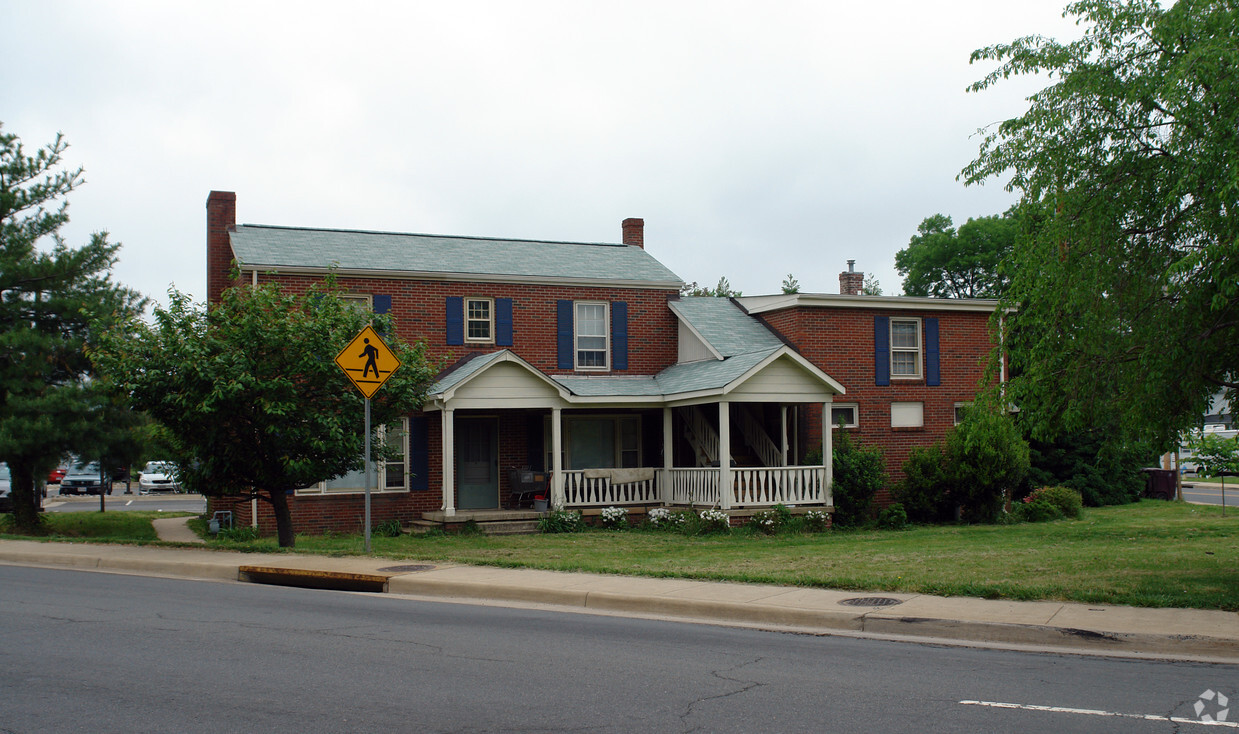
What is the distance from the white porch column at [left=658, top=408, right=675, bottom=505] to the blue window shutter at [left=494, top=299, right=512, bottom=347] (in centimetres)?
407

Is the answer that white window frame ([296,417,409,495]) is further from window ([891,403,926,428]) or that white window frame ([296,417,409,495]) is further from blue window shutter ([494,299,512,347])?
window ([891,403,926,428])

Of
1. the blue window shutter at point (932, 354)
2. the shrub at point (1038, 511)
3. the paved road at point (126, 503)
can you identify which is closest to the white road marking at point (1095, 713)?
the blue window shutter at point (932, 354)

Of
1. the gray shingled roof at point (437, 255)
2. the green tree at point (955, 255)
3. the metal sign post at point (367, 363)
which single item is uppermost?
the green tree at point (955, 255)

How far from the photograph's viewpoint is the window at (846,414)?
24500 millimetres

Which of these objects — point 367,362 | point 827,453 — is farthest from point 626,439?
point 367,362

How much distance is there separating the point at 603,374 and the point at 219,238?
9664mm

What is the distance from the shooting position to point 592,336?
82.7 feet

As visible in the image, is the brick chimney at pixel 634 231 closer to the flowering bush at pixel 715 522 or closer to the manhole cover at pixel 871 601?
the flowering bush at pixel 715 522

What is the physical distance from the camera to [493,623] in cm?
993

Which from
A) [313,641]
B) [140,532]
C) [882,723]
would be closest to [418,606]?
[313,641]

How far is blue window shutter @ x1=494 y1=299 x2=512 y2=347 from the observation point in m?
24.2

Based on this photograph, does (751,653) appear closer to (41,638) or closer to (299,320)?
(41,638)

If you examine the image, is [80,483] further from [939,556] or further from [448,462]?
[939,556]

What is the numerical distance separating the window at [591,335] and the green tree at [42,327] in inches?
397
